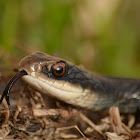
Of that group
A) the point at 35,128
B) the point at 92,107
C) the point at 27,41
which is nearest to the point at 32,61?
the point at 35,128

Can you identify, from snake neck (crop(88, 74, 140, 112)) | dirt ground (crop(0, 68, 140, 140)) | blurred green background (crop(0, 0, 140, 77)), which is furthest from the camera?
blurred green background (crop(0, 0, 140, 77))

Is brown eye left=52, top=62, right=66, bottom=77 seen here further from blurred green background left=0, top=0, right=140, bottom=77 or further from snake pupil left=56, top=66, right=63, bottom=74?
blurred green background left=0, top=0, right=140, bottom=77

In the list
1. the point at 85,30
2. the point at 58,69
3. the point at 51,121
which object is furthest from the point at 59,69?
the point at 85,30

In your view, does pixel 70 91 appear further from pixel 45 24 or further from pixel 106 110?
pixel 45 24

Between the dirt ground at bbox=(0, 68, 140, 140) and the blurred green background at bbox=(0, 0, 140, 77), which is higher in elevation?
the blurred green background at bbox=(0, 0, 140, 77)

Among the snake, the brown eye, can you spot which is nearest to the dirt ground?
the snake

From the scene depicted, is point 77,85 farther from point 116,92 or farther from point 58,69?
point 116,92

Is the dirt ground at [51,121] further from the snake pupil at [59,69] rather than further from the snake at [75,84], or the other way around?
the snake pupil at [59,69]
